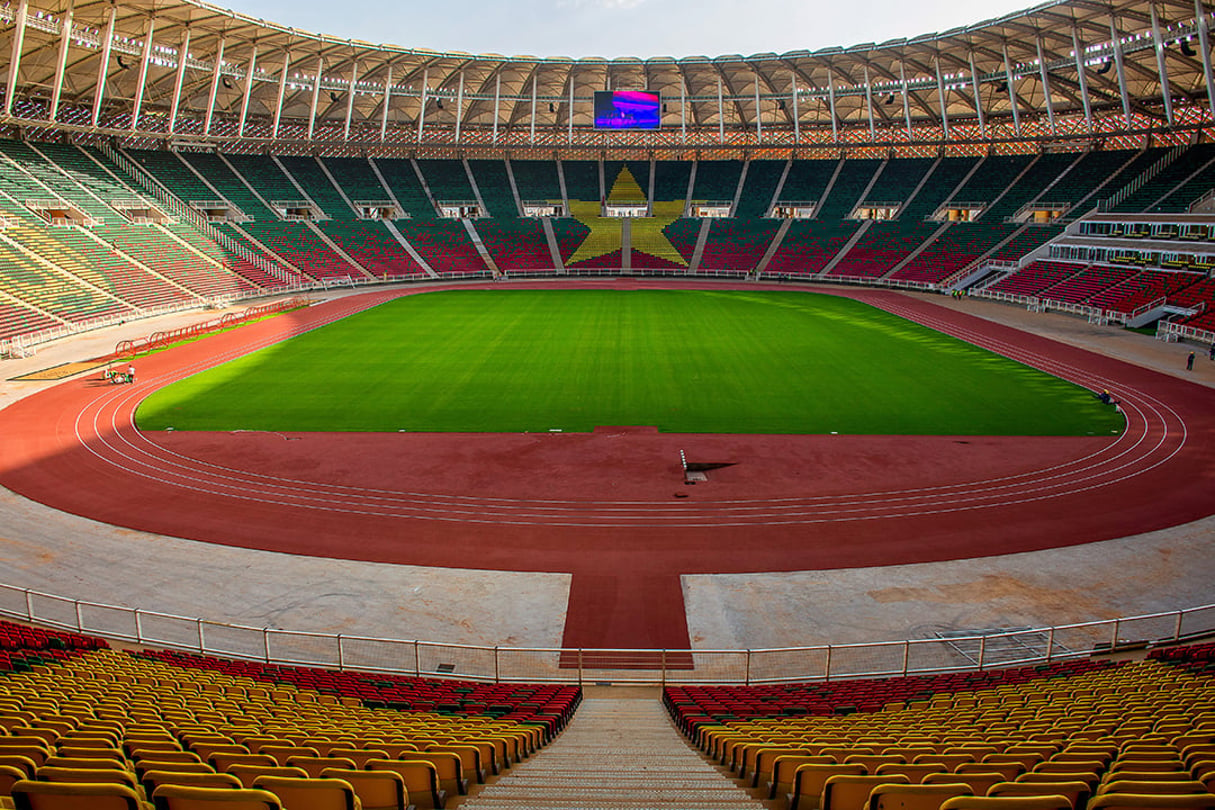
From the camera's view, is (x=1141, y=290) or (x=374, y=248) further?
(x=374, y=248)

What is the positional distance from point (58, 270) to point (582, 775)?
60664 millimetres

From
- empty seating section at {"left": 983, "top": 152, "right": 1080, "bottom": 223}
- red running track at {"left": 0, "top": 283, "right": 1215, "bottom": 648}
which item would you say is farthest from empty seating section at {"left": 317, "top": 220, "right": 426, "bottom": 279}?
empty seating section at {"left": 983, "top": 152, "right": 1080, "bottom": 223}

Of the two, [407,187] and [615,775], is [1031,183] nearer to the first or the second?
[407,187]

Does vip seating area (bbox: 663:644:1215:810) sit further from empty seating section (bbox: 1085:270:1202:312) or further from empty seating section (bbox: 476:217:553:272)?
empty seating section (bbox: 476:217:553:272)

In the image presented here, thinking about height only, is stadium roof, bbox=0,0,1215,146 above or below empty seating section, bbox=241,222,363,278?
above

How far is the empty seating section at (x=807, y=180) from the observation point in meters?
94.0

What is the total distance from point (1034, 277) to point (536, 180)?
5914 cm

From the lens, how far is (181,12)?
61938mm

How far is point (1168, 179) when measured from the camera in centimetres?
6812

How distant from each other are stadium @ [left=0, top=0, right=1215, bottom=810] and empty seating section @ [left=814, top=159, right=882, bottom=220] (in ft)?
3.47

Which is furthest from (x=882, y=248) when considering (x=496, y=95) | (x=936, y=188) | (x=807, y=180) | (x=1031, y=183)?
(x=496, y=95)

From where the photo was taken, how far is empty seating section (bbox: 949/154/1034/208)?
8212 centimetres

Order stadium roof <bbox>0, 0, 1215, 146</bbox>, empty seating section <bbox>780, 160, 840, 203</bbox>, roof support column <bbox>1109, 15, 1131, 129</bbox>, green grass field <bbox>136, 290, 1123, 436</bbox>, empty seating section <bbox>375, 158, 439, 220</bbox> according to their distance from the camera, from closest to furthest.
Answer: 1. green grass field <bbox>136, 290, 1123, 436</bbox>
2. roof support column <bbox>1109, 15, 1131, 129</bbox>
3. stadium roof <bbox>0, 0, 1215, 146</bbox>
4. empty seating section <bbox>375, 158, 439, 220</bbox>
5. empty seating section <bbox>780, 160, 840, 203</bbox>

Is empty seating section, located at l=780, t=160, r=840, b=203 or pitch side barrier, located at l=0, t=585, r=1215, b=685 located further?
empty seating section, located at l=780, t=160, r=840, b=203
